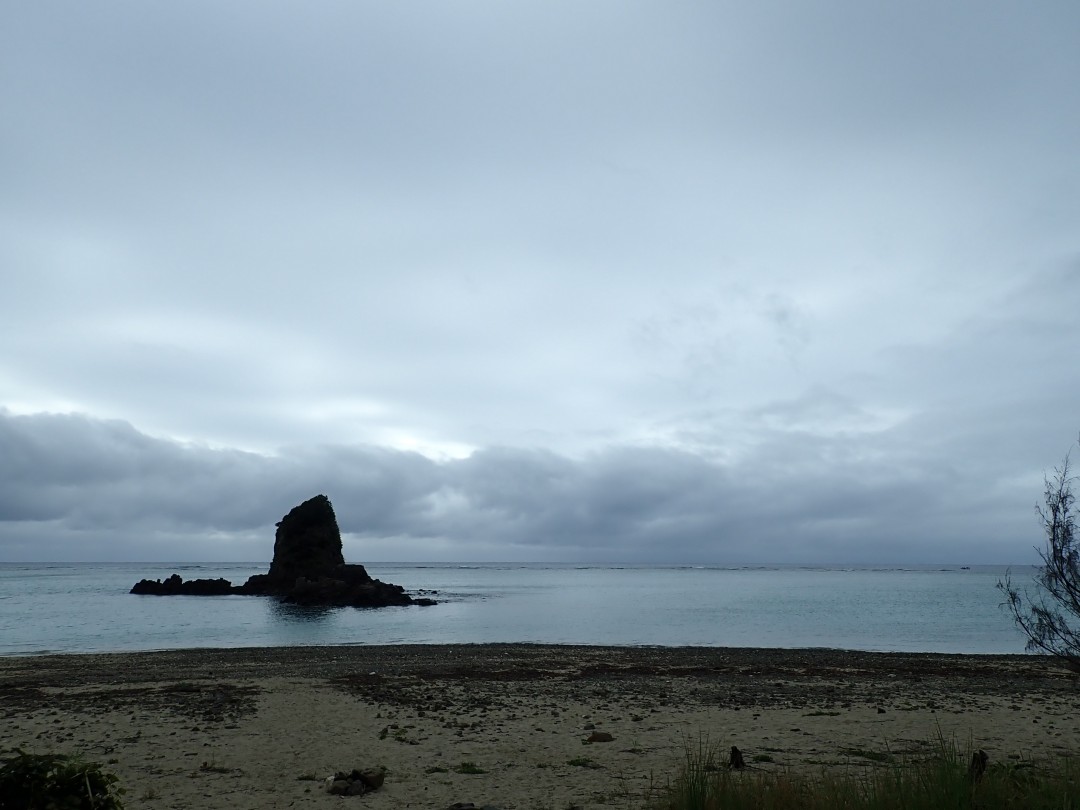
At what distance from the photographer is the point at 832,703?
19969 millimetres

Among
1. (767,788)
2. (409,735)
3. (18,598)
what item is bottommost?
(18,598)

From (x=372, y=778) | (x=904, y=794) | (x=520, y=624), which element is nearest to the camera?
(x=904, y=794)

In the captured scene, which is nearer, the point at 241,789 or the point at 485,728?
the point at 241,789

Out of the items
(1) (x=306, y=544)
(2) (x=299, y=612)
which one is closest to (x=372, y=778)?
(2) (x=299, y=612)

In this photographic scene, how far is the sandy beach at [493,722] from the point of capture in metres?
12.3

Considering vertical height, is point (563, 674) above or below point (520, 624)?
above

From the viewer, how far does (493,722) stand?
685 inches

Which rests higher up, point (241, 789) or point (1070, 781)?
point (1070, 781)

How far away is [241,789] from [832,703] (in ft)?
49.7

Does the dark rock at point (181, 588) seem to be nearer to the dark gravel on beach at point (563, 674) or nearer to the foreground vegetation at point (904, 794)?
the dark gravel on beach at point (563, 674)

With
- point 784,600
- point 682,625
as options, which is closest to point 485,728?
point 682,625

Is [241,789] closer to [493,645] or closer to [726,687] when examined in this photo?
[726,687]

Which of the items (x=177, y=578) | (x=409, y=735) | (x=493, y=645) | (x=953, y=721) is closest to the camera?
(x=409, y=735)

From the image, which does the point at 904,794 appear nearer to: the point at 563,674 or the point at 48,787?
the point at 48,787
